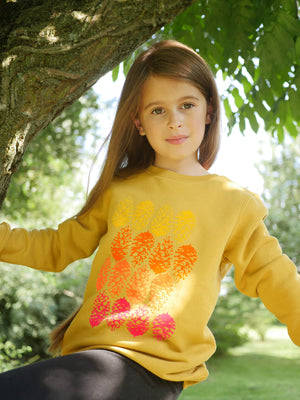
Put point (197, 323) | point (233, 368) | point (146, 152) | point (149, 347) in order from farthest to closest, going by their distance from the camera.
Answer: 1. point (233, 368)
2. point (146, 152)
3. point (197, 323)
4. point (149, 347)

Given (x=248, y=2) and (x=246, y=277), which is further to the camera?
(x=248, y=2)

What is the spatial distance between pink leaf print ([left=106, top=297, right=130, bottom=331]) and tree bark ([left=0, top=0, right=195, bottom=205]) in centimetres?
59

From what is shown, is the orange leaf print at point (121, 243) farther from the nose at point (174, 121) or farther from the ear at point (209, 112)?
the ear at point (209, 112)

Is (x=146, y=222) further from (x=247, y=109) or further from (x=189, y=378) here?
(x=247, y=109)

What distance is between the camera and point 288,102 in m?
2.81

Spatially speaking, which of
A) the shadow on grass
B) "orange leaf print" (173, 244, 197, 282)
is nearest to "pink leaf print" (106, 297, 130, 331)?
"orange leaf print" (173, 244, 197, 282)

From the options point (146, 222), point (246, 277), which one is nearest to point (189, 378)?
point (246, 277)

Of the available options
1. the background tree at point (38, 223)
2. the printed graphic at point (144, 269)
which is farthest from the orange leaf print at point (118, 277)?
the background tree at point (38, 223)

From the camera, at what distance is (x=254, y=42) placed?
288 centimetres

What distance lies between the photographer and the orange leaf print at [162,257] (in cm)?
184

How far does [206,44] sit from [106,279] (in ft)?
5.39

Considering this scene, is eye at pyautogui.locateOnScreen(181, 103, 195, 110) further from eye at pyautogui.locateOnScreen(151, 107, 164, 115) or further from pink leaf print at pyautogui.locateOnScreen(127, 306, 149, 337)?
pink leaf print at pyautogui.locateOnScreen(127, 306, 149, 337)

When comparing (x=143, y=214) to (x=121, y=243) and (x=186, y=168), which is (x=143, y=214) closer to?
(x=121, y=243)

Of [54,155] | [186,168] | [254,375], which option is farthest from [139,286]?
[254,375]
